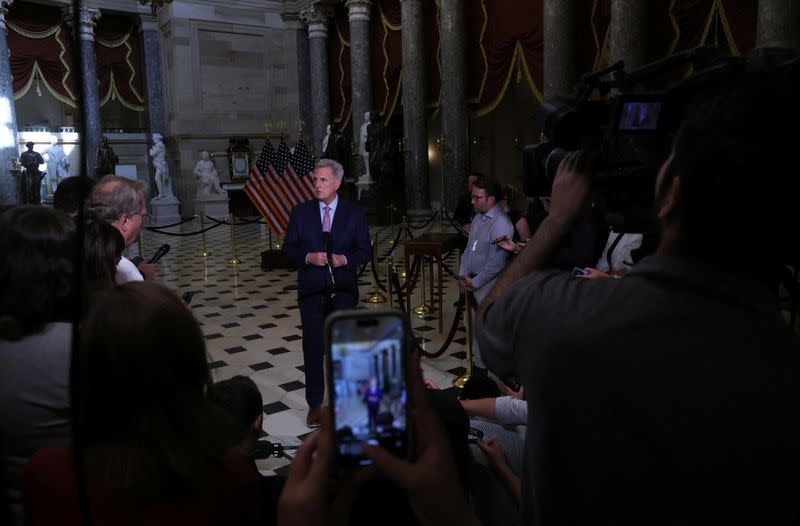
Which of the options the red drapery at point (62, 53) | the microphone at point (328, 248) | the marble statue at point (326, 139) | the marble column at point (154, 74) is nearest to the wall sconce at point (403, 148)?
the marble statue at point (326, 139)

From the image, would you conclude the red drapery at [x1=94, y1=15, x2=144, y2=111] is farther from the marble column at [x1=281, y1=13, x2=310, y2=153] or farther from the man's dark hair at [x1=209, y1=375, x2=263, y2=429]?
the man's dark hair at [x1=209, y1=375, x2=263, y2=429]

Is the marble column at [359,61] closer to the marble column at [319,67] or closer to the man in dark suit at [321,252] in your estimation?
the marble column at [319,67]

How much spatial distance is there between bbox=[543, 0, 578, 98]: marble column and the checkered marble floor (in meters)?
3.85

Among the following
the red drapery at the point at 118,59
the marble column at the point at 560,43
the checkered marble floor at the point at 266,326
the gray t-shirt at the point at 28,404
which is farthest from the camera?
the red drapery at the point at 118,59

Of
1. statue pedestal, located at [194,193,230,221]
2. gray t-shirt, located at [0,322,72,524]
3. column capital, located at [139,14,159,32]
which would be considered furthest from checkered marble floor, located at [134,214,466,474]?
column capital, located at [139,14,159,32]

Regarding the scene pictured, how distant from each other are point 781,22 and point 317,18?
1464 centimetres

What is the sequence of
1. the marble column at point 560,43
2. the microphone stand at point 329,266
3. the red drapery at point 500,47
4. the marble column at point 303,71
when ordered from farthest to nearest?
the marble column at point 303,71 → the red drapery at point 500,47 → the marble column at point 560,43 → the microphone stand at point 329,266

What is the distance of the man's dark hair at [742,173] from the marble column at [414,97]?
1500cm

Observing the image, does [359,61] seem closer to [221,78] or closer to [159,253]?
[221,78]

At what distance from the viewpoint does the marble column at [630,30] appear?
9953 millimetres

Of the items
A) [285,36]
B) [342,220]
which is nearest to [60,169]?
[285,36]

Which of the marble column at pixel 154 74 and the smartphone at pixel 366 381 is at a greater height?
the marble column at pixel 154 74

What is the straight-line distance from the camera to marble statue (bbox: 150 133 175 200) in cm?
2005

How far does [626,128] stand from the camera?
1461 mm
